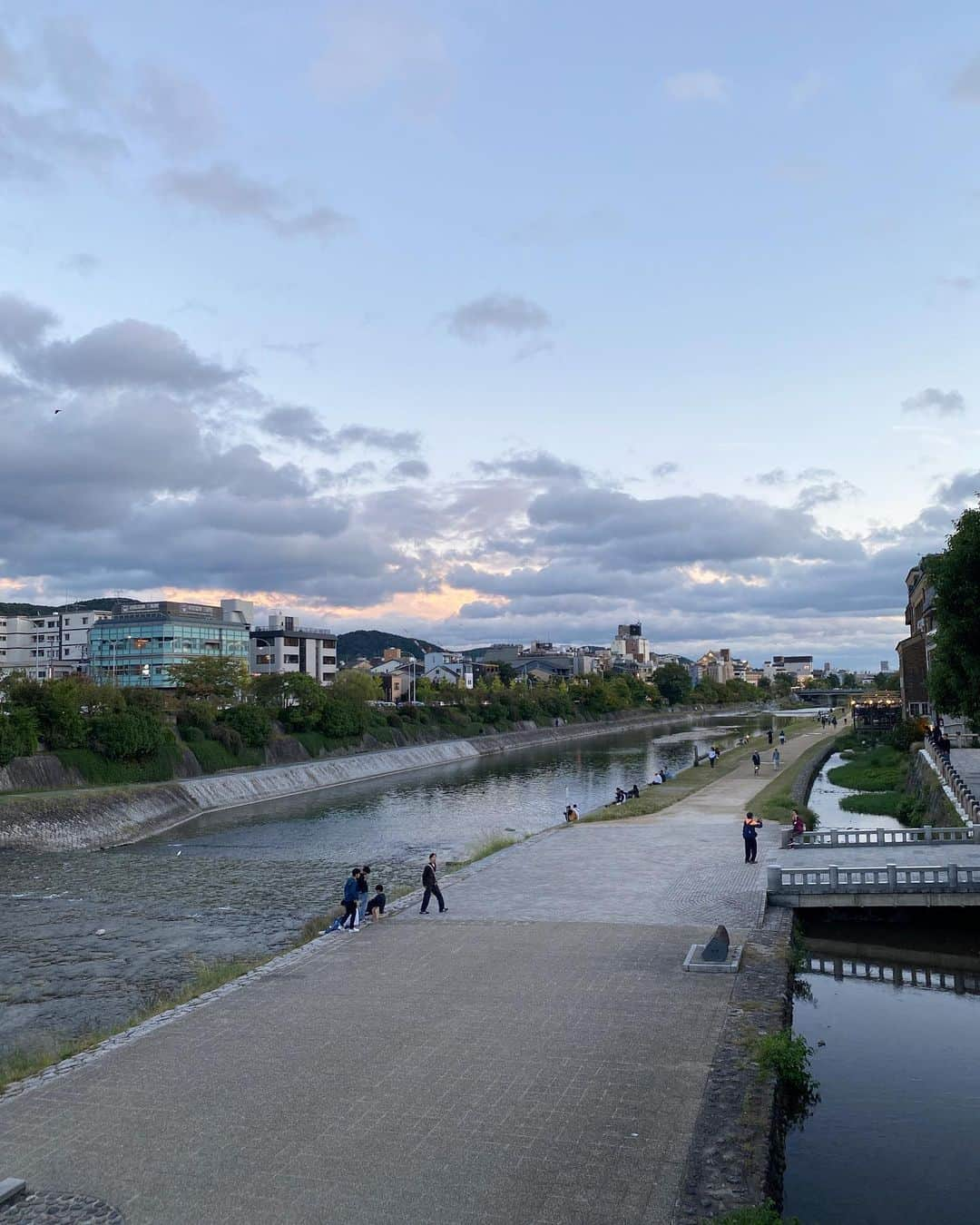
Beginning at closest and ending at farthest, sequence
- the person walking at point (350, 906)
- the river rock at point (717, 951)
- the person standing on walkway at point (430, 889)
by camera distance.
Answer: the river rock at point (717, 951), the person walking at point (350, 906), the person standing on walkway at point (430, 889)

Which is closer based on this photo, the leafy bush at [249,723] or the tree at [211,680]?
the leafy bush at [249,723]

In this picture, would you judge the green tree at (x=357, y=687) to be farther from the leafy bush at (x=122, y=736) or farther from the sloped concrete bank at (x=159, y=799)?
the leafy bush at (x=122, y=736)

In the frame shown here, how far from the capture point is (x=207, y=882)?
33.7m

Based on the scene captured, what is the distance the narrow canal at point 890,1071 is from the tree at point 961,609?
20.3ft

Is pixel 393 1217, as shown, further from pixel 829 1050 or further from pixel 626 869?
pixel 626 869

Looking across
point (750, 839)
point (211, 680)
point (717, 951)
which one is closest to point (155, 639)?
point (211, 680)

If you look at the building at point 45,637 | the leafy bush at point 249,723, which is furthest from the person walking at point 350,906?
the building at point 45,637

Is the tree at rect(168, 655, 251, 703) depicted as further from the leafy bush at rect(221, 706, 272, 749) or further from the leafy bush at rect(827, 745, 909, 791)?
the leafy bush at rect(827, 745, 909, 791)

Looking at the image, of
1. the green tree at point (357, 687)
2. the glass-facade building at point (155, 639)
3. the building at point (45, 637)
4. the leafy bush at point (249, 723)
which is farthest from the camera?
the building at point (45, 637)

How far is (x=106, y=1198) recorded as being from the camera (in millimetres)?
9555

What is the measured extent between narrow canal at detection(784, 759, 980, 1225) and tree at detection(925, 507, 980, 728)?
6189mm

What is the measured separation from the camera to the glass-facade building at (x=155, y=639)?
12150 centimetres

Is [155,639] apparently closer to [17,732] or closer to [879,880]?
[17,732]

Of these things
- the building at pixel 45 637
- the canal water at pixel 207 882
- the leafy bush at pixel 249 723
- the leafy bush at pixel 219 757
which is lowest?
the canal water at pixel 207 882
